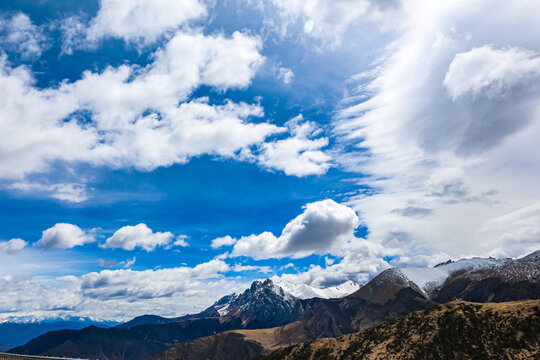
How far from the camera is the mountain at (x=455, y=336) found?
11680cm

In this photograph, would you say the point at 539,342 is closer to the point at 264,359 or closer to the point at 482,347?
the point at 482,347

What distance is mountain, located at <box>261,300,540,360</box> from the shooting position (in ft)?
383

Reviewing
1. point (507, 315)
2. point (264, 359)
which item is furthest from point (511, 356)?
point (264, 359)

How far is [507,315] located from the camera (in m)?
128

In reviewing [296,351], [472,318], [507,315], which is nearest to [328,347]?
[296,351]

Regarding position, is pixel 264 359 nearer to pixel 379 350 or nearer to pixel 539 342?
pixel 379 350

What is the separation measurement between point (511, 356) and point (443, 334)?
82.3 ft

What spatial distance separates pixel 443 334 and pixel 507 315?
22501mm

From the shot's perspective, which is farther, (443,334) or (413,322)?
(413,322)

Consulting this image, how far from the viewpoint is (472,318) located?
136 meters

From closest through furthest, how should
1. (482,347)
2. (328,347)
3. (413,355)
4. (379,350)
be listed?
(482,347), (413,355), (379,350), (328,347)

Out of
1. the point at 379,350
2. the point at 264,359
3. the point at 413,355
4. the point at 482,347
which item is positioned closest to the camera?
the point at 482,347

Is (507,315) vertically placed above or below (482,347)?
above

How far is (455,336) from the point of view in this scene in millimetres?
131375
